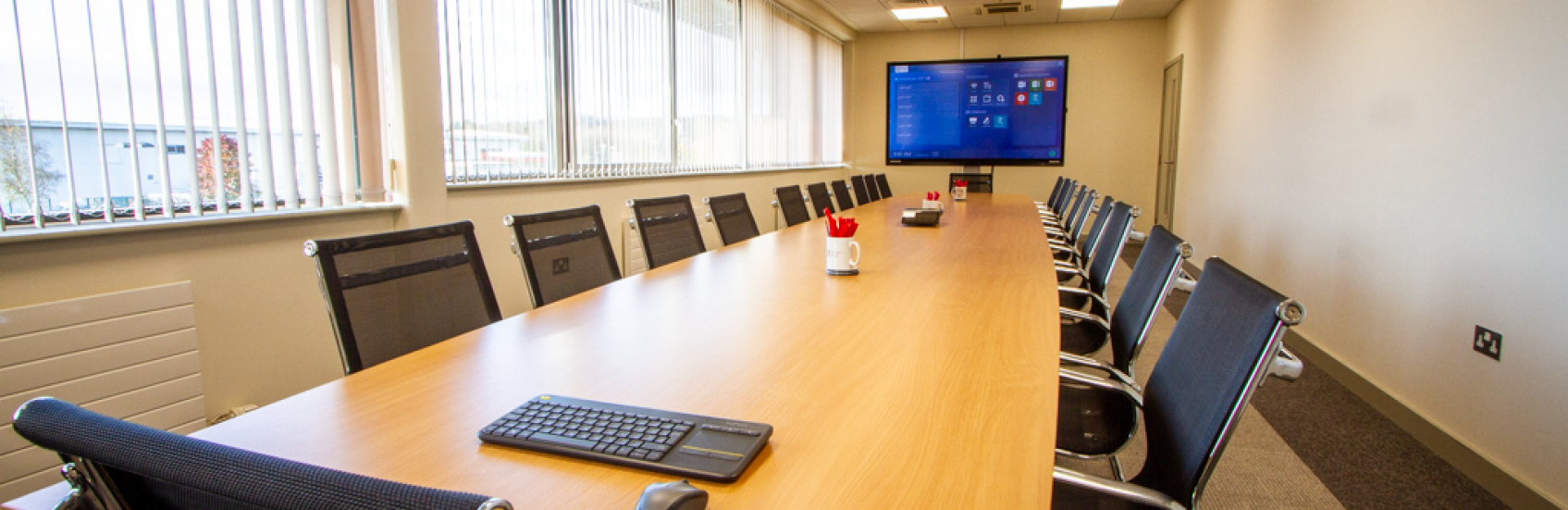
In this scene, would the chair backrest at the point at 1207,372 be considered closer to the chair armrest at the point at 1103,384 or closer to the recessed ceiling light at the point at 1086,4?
the chair armrest at the point at 1103,384

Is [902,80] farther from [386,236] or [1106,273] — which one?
[386,236]

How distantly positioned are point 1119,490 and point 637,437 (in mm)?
Answer: 698

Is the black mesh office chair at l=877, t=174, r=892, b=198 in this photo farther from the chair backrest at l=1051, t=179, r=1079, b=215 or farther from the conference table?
the conference table

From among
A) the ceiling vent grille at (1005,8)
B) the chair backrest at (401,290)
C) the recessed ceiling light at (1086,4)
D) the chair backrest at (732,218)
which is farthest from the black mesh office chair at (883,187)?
the chair backrest at (401,290)

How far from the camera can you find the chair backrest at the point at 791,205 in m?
4.27

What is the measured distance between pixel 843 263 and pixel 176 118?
217 cm

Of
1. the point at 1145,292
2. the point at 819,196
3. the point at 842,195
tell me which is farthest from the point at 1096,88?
the point at 1145,292

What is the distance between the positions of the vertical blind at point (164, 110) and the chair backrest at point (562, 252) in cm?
123

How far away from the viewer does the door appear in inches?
319

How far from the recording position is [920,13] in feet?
27.7

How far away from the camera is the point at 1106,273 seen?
2701mm

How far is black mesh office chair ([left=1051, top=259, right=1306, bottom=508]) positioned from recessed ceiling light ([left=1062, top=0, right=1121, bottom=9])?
7.04m

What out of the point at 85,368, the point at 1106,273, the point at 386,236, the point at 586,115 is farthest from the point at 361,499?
the point at 586,115

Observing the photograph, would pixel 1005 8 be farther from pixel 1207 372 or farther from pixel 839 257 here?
pixel 1207 372
